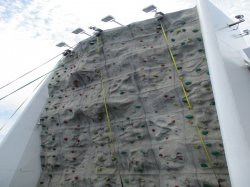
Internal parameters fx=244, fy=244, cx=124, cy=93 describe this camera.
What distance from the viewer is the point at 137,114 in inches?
143

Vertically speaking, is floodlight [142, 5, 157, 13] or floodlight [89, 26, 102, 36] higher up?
floodlight [142, 5, 157, 13]

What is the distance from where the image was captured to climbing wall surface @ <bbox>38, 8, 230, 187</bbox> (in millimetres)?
3004

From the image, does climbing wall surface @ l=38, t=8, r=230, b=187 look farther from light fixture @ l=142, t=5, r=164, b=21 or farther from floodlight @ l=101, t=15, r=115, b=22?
floodlight @ l=101, t=15, r=115, b=22

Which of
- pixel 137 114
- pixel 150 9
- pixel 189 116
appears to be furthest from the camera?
pixel 150 9

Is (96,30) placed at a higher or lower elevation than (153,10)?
lower

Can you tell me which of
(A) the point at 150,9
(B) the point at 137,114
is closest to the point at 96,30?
(A) the point at 150,9

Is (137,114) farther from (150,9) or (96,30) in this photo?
(96,30)

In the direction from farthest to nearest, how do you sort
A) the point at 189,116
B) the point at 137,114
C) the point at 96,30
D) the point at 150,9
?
1. the point at 96,30
2. the point at 150,9
3. the point at 137,114
4. the point at 189,116

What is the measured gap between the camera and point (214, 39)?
281cm

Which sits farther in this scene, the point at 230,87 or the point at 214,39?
the point at 214,39

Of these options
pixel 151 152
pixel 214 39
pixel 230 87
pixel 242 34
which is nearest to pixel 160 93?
pixel 151 152

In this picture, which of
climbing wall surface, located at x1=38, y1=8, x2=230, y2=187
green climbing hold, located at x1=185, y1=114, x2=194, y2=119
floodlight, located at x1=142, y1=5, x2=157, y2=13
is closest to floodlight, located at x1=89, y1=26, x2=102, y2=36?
climbing wall surface, located at x1=38, y1=8, x2=230, y2=187

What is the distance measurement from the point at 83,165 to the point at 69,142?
1.77ft

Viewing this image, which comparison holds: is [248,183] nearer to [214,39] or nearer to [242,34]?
[214,39]
